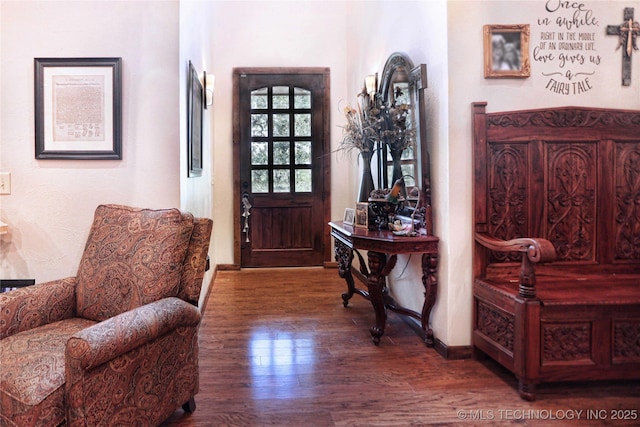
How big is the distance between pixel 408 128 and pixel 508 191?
33.8 inches

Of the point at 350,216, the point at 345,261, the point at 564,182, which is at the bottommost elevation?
the point at 345,261

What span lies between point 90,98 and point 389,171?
218cm

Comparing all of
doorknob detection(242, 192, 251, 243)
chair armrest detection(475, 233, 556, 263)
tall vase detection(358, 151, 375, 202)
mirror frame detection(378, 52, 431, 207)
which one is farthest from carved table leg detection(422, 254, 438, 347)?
doorknob detection(242, 192, 251, 243)

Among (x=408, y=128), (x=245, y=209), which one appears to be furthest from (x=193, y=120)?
(x=245, y=209)

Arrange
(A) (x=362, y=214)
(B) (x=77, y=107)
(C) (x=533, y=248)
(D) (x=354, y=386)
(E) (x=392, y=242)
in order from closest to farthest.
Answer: (C) (x=533, y=248), (D) (x=354, y=386), (B) (x=77, y=107), (E) (x=392, y=242), (A) (x=362, y=214)

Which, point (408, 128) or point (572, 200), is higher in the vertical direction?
point (408, 128)

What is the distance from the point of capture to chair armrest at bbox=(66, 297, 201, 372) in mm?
1461

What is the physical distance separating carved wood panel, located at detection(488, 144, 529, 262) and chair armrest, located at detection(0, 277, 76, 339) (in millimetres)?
2251

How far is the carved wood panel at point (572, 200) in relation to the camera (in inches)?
104

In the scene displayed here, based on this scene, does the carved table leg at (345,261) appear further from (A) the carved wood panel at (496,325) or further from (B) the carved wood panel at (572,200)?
(B) the carved wood panel at (572,200)

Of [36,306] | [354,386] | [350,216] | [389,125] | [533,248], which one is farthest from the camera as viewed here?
[350,216]

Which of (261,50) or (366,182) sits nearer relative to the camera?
(366,182)

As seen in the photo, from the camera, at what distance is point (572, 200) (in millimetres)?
2664

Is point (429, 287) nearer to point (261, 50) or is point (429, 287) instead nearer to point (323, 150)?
point (323, 150)
